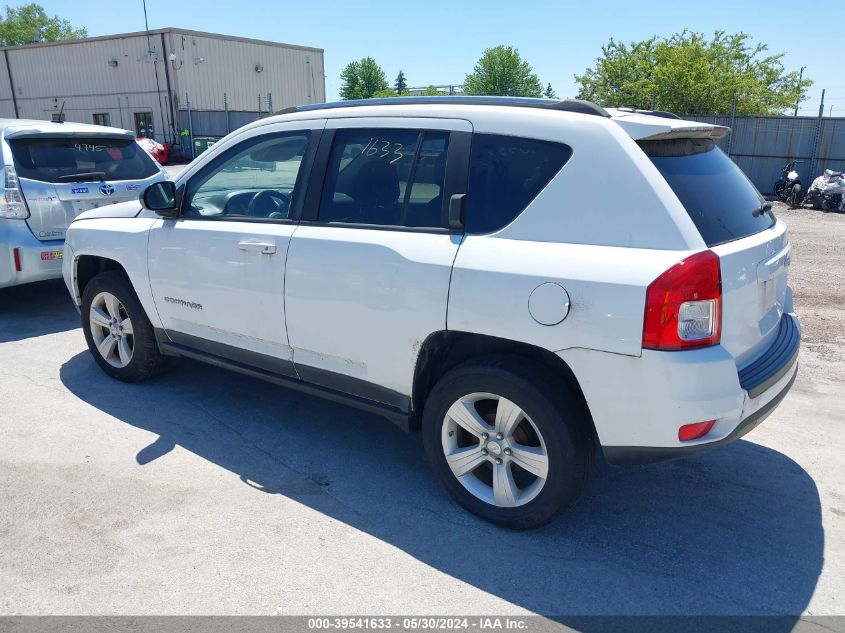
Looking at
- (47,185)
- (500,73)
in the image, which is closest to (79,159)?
(47,185)

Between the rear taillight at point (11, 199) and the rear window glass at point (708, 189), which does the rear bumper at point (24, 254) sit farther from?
the rear window glass at point (708, 189)

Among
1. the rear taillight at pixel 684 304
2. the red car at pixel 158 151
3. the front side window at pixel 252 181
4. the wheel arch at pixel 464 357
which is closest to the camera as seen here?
the rear taillight at pixel 684 304

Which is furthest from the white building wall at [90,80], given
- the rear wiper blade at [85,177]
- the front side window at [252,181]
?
the front side window at [252,181]

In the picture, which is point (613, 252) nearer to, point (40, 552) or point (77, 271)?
point (40, 552)

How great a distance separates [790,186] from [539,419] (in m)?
16.4

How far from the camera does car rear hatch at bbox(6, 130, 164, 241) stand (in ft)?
21.0

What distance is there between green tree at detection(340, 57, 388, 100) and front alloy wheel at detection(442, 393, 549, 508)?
78861 millimetres

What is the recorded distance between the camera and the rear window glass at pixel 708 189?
9.36 ft

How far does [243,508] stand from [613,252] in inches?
86.0

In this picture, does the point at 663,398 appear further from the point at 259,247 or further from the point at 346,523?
the point at 259,247

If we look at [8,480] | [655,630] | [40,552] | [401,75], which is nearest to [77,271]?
[8,480]

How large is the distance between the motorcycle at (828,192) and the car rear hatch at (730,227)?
1423 centimetres

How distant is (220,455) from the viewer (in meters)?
3.99

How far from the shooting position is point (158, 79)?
35.0 m
